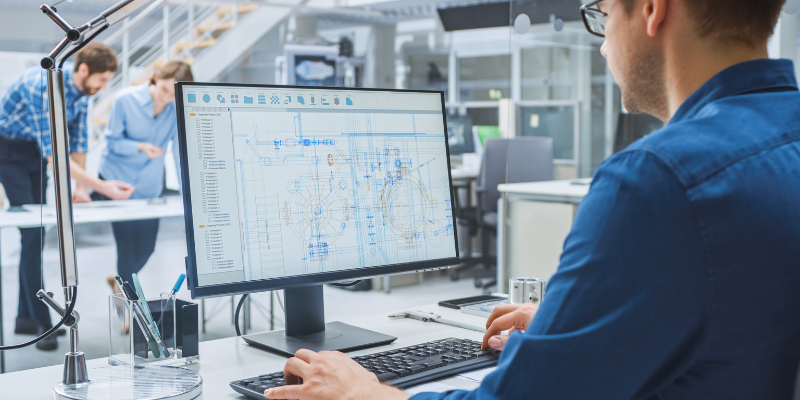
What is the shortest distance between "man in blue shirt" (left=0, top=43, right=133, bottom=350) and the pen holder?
2356 mm

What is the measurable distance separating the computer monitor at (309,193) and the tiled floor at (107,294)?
148cm

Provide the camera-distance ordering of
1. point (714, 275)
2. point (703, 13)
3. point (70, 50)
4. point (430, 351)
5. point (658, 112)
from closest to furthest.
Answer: point (714, 275), point (703, 13), point (658, 112), point (70, 50), point (430, 351)

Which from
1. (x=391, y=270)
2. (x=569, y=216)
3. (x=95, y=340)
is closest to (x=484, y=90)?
(x=569, y=216)

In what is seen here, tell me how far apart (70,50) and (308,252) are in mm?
441

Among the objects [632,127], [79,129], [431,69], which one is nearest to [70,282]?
[79,129]

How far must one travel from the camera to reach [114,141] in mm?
3480

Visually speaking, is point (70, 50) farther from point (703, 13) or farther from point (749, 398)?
point (749, 398)

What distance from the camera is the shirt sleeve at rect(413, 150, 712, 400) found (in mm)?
567

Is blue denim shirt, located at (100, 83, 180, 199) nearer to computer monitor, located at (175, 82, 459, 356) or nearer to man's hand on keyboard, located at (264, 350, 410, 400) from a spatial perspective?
computer monitor, located at (175, 82, 459, 356)

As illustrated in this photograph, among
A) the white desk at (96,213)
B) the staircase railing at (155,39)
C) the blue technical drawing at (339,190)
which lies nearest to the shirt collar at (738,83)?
the blue technical drawing at (339,190)

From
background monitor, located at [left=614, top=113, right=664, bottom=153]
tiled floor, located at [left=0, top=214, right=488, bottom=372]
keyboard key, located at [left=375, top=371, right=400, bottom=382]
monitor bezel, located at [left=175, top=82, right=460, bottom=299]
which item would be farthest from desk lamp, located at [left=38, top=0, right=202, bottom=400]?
background monitor, located at [left=614, top=113, right=664, bottom=153]

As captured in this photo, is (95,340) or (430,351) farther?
(95,340)

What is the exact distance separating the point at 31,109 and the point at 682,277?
126 inches

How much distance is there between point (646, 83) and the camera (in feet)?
2.48
